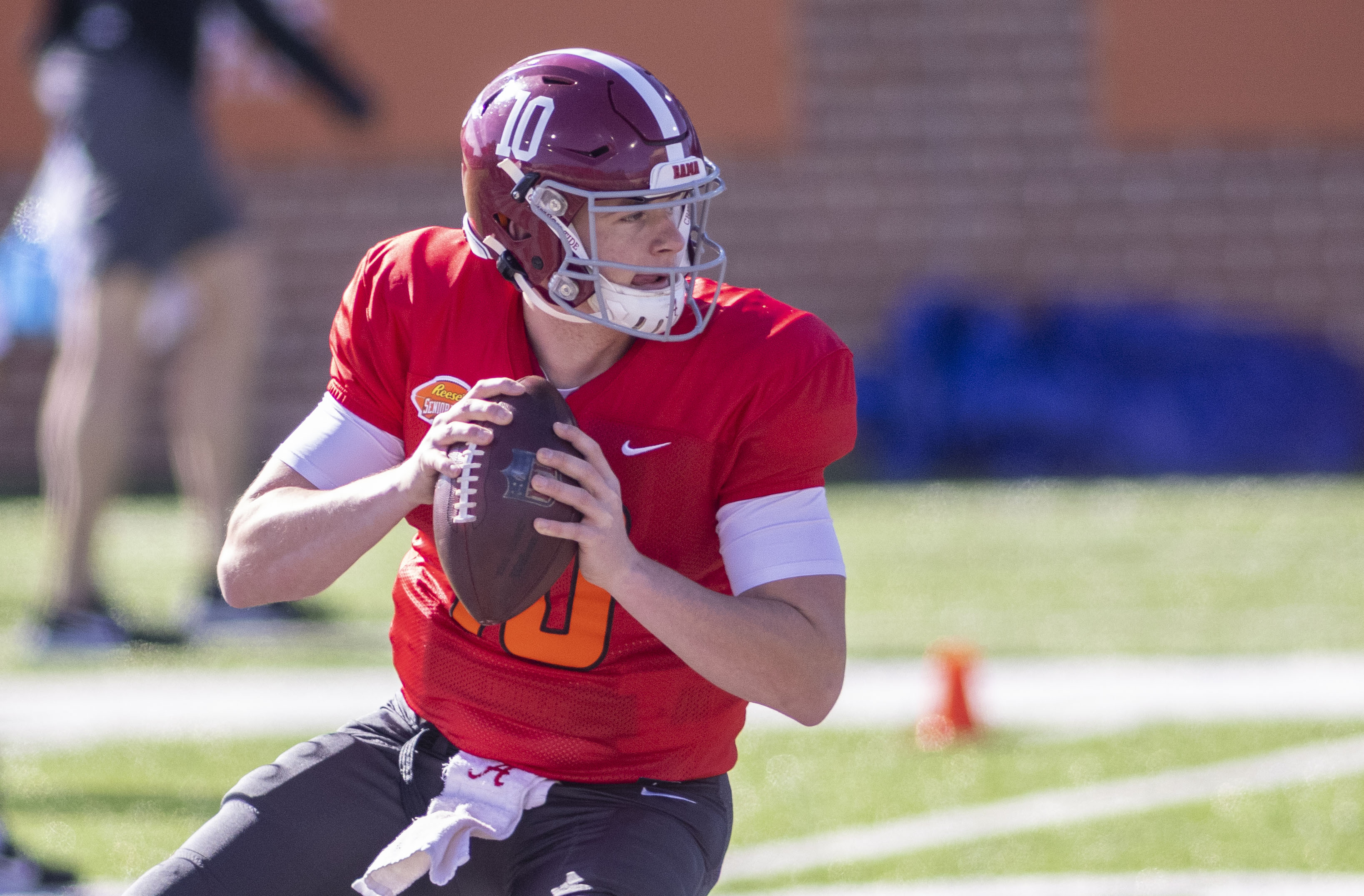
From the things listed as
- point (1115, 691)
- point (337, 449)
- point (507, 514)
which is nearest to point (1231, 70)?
point (1115, 691)

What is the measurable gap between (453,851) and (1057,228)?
828cm

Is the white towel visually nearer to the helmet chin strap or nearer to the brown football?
the brown football

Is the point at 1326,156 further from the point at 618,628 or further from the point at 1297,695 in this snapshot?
the point at 618,628

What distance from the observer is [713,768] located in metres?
2.33

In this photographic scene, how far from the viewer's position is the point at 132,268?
5355 millimetres

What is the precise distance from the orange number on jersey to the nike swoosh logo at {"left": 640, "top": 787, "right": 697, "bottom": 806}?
0.17 meters

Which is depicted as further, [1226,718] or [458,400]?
[1226,718]

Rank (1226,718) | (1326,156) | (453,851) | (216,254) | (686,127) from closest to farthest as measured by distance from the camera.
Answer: (453,851), (686,127), (1226,718), (216,254), (1326,156)

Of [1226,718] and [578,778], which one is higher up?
[578,778]

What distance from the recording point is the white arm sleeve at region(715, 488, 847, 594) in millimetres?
2170

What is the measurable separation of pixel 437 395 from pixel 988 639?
131 inches

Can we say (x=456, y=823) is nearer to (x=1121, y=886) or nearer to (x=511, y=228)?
(x=511, y=228)

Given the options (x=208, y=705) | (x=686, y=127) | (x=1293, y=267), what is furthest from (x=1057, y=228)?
(x=686, y=127)

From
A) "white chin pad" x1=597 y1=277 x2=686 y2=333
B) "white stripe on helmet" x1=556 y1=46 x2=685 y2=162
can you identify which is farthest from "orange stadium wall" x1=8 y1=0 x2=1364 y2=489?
"white chin pad" x1=597 y1=277 x2=686 y2=333
